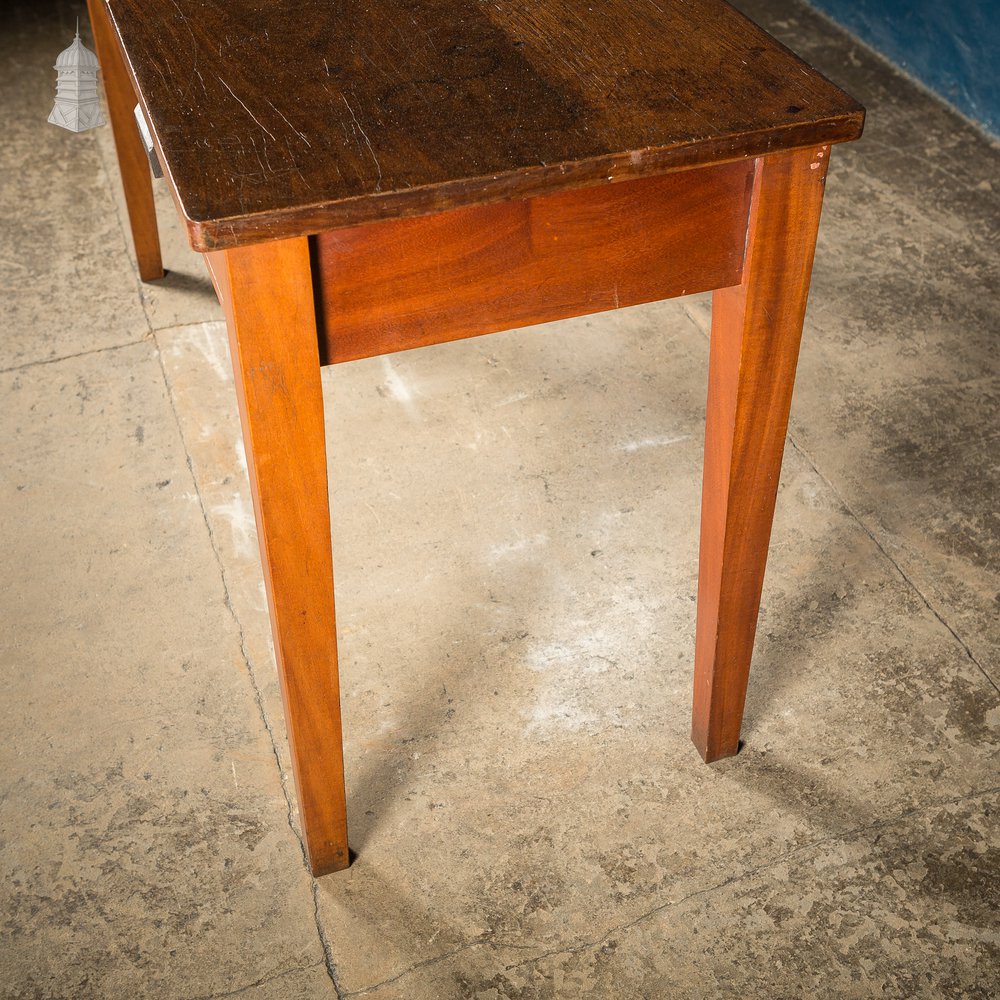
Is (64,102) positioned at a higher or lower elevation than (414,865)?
higher

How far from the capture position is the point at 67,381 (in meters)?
2.18

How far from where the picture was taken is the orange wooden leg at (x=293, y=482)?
0.92m

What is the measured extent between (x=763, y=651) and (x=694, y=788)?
28cm

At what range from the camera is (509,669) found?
65.7 inches

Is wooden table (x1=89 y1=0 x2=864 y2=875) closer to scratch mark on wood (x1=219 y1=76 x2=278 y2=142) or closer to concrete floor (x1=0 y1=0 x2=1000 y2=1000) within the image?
scratch mark on wood (x1=219 y1=76 x2=278 y2=142)

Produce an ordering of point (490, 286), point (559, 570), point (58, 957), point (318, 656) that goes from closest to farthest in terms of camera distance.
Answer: point (490, 286) → point (318, 656) → point (58, 957) → point (559, 570)

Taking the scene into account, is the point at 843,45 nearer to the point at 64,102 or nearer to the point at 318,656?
the point at 64,102

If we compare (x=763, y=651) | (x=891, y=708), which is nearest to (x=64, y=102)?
(x=763, y=651)

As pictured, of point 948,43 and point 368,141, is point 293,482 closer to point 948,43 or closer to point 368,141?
point 368,141

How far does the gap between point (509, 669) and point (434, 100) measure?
0.88 metres

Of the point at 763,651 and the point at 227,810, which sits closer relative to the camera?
the point at 227,810

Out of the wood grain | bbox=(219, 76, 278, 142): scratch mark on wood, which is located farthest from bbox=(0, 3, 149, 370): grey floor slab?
the wood grain

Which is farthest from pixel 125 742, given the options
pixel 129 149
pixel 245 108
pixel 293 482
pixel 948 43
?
pixel 948 43

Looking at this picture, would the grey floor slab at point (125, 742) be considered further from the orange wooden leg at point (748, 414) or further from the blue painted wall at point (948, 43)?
the blue painted wall at point (948, 43)
